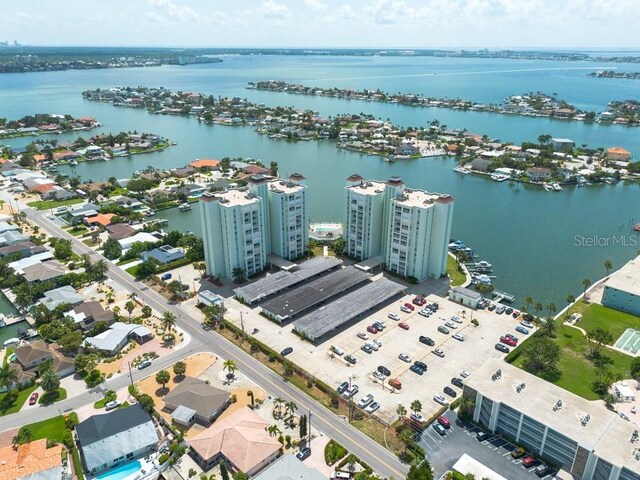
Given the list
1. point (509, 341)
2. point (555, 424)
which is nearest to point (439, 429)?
point (555, 424)

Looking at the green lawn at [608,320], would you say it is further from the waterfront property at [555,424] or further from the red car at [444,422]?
the red car at [444,422]

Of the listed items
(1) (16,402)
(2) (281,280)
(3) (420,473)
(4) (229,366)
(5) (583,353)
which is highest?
(3) (420,473)

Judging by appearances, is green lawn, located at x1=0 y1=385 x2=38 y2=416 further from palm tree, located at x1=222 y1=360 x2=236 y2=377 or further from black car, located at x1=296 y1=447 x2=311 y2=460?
black car, located at x1=296 y1=447 x2=311 y2=460

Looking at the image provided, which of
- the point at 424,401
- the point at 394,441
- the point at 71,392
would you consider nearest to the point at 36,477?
the point at 71,392

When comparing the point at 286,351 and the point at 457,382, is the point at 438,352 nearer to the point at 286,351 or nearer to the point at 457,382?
the point at 457,382

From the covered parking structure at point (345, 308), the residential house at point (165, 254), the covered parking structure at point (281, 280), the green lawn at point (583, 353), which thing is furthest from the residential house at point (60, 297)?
the green lawn at point (583, 353)

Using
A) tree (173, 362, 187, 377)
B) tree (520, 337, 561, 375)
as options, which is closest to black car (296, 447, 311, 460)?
tree (173, 362, 187, 377)
